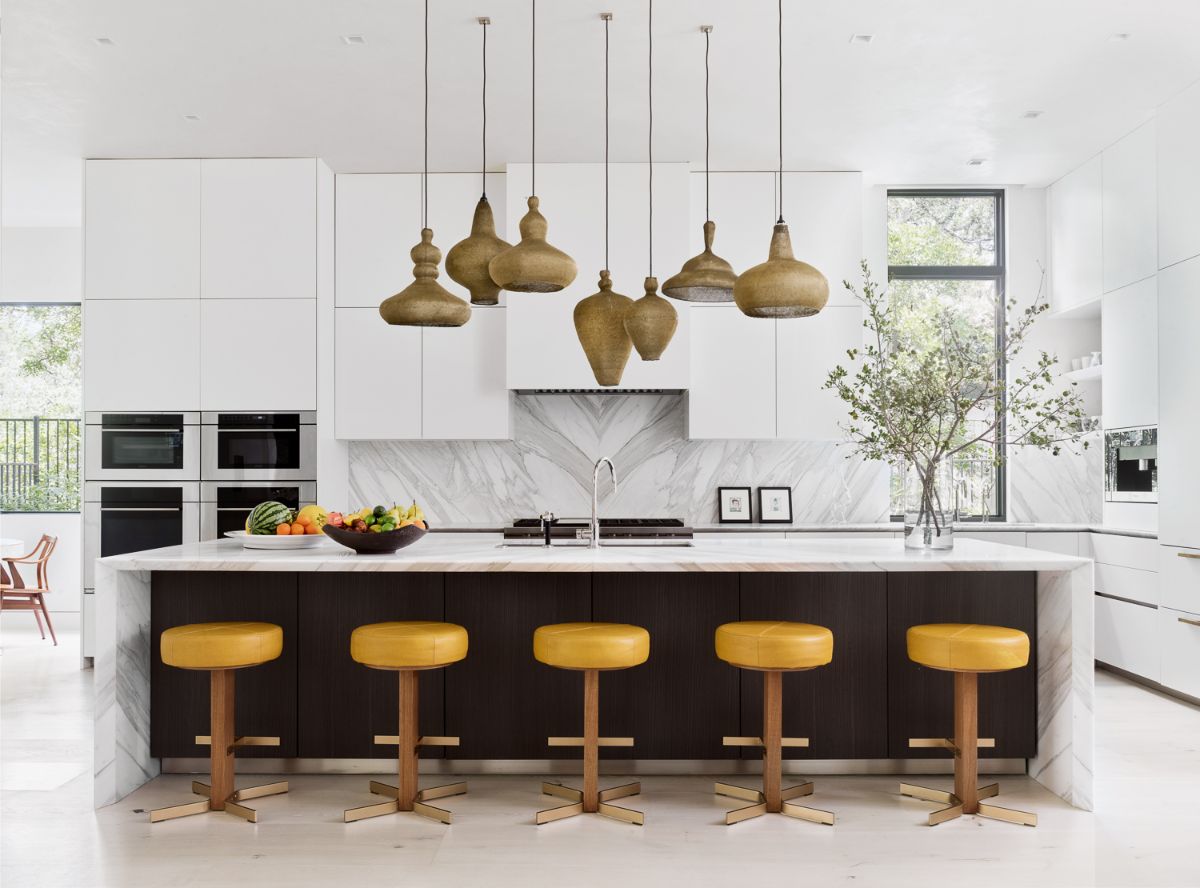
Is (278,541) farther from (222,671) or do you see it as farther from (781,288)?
(781,288)

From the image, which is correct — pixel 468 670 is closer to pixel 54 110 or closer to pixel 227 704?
pixel 227 704

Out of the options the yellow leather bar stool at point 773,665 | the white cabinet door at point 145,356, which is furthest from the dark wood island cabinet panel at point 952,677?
the white cabinet door at point 145,356

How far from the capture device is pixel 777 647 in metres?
2.98

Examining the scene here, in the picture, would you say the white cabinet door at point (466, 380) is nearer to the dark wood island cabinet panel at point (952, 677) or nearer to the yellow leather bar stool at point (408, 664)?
the yellow leather bar stool at point (408, 664)

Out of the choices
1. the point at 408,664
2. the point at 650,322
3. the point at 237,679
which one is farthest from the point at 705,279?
the point at 237,679

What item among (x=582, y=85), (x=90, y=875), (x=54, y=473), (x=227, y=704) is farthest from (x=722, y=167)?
(x=54, y=473)

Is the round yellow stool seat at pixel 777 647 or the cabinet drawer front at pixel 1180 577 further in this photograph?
the cabinet drawer front at pixel 1180 577

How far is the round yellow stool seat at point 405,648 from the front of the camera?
3014 mm

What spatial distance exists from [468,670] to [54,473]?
564 cm

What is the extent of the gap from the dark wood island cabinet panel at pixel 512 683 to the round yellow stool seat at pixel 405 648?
1.33 feet

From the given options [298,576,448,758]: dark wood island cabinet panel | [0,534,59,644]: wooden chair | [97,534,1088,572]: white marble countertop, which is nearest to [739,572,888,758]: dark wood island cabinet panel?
[97,534,1088,572]: white marble countertop

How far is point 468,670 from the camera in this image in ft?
11.4

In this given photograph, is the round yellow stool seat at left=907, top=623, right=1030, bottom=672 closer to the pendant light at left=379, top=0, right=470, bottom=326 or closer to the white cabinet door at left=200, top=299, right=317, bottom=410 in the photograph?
the pendant light at left=379, top=0, right=470, bottom=326

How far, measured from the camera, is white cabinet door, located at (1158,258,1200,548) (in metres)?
4.60
